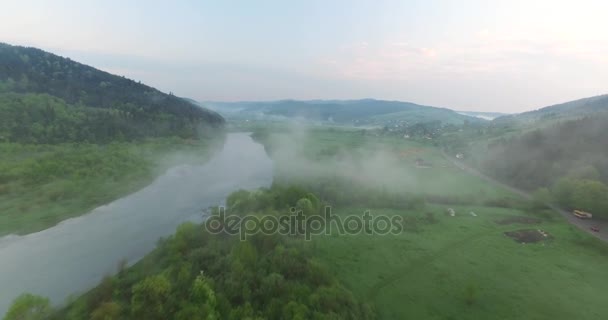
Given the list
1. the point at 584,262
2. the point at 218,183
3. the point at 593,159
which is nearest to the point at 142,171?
the point at 218,183

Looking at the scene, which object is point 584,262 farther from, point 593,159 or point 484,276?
point 593,159

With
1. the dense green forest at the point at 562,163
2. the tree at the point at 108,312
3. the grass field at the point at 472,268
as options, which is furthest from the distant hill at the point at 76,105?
the dense green forest at the point at 562,163

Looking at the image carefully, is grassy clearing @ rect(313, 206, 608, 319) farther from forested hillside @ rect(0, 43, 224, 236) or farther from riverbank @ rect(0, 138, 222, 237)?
forested hillside @ rect(0, 43, 224, 236)

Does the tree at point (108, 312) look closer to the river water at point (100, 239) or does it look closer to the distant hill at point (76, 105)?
the river water at point (100, 239)

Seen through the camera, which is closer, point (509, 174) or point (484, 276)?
point (484, 276)

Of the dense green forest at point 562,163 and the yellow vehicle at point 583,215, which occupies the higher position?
the dense green forest at point 562,163
